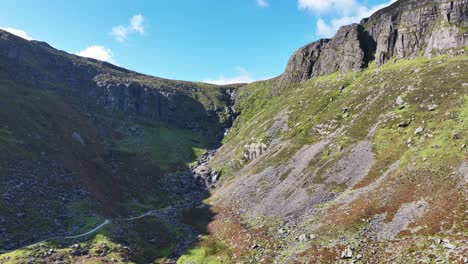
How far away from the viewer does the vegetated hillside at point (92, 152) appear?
223 ft

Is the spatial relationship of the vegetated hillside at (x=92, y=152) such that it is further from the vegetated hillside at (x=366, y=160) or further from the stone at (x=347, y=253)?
the stone at (x=347, y=253)

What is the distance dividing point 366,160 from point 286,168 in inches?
781

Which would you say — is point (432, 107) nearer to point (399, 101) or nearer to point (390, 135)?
point (399, 101)

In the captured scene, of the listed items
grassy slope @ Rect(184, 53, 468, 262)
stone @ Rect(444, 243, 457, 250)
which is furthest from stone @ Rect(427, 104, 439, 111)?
stone @ Rect(444, 243, 457, 250)

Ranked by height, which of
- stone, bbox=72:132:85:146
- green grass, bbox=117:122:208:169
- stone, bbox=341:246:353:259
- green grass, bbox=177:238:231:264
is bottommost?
green grass, bbox=177:238:231:264

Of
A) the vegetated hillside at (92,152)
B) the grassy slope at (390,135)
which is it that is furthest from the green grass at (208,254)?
the grassy slope at (390,135)

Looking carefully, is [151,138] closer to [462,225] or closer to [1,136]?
[1,136]

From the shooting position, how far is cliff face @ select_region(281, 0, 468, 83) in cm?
10400

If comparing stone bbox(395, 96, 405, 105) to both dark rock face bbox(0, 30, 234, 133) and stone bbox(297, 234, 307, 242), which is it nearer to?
stone bbox(297, 234, 307, 242)

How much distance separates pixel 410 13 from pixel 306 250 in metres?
105

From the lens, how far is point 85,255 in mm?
55938

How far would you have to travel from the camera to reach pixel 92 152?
11800 cm

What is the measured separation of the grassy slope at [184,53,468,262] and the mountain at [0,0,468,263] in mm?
337

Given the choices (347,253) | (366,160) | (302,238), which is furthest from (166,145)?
(347,253)
